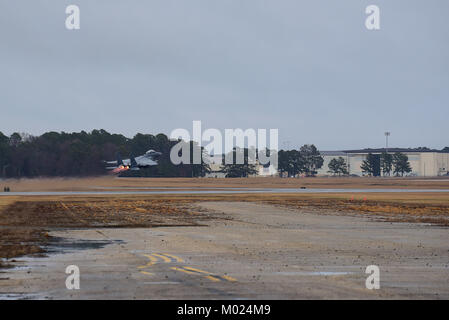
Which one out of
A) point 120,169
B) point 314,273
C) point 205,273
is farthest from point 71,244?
point 120,169

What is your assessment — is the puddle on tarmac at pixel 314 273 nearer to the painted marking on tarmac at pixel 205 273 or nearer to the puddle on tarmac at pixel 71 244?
the painted marking on tarmac at pixel 205 273

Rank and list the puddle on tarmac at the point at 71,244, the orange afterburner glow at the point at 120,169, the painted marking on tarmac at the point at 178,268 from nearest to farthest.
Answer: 1. the painted marking on tarmac at the point at 178,268
2. the puddle on tarmac at the point at 71,244
3. the orange afterburner glow at the point at 120,169

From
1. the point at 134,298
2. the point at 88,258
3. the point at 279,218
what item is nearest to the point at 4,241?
the point at 88,258

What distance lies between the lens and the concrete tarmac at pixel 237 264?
15.1 m

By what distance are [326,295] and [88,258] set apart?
10.4m

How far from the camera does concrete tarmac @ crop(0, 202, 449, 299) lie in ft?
49.4

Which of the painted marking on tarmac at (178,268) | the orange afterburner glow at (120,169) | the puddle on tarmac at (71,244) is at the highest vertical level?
the orange afterburner glow at (120,169)

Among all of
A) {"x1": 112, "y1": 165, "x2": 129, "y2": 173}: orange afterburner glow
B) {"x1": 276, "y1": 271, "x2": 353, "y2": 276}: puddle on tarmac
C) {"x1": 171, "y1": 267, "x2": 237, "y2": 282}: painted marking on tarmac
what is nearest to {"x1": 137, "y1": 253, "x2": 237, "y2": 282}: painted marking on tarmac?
{"x1": 171, "y1": 267, "x2": 237, "y2": 282}: painted marking on tarmac

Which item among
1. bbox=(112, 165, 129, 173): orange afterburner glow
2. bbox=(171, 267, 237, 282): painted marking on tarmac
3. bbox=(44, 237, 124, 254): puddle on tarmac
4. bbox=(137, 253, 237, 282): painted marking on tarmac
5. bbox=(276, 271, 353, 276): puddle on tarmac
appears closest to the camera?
bbox=(171, 267, 237, 282): painted marking on tarmac

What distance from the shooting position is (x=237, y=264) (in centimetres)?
2036

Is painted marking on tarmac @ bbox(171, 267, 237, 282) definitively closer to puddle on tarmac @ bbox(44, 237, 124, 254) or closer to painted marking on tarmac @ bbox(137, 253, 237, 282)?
painted marking on tarmac @ bbox(137, 253, 237, 282)

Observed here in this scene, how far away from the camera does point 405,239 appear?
29594mm

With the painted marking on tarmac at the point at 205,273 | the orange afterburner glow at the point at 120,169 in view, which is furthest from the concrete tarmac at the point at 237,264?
the orange afterburner glow at the point at 120,169
